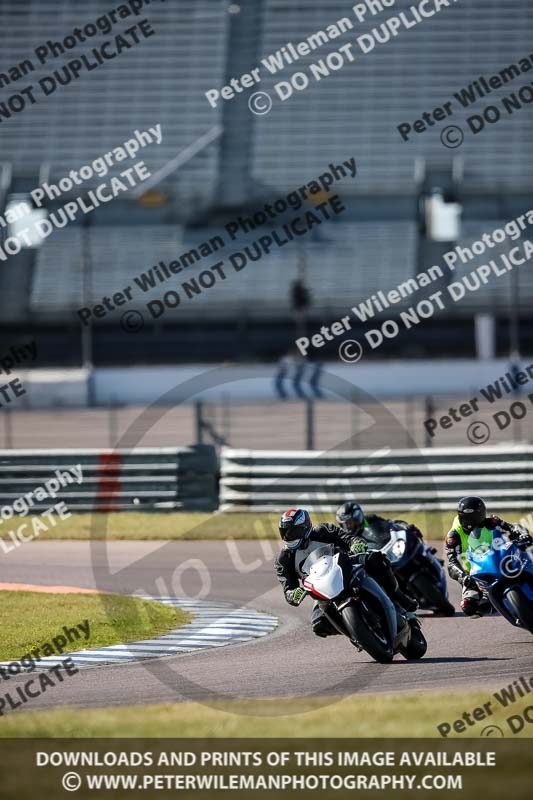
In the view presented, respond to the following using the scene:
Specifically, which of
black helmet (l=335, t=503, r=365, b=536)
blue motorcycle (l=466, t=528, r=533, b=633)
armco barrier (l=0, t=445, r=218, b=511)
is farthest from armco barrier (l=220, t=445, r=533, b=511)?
blue motorcycle (l=466, t=528, r=533, b=633)

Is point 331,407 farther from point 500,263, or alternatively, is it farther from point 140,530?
point 140,530

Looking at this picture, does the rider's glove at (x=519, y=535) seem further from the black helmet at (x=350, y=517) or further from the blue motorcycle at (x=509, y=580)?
the black helmet at (x=350, y=517)

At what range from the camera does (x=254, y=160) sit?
61438mm

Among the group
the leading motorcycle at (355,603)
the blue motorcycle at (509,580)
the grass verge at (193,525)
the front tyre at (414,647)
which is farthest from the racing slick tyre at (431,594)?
the grass verge at (193,525)

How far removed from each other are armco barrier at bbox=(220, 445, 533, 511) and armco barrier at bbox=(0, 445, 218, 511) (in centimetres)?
102

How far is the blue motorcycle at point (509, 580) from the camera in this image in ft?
34.0

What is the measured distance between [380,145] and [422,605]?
168 feet

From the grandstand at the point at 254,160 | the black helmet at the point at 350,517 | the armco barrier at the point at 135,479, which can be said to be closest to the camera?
the black helmet at the point at 350,517

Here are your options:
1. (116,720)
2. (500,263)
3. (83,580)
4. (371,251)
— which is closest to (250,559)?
(83,580)

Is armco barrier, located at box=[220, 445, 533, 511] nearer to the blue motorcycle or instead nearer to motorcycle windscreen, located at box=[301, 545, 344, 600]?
the blue motorcycle

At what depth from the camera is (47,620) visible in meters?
12.3

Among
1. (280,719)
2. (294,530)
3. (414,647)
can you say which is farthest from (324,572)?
(280,719)

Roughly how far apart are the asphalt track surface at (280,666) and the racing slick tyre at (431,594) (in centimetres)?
11

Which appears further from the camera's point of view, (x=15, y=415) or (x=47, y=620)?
(x=15, y=415)
